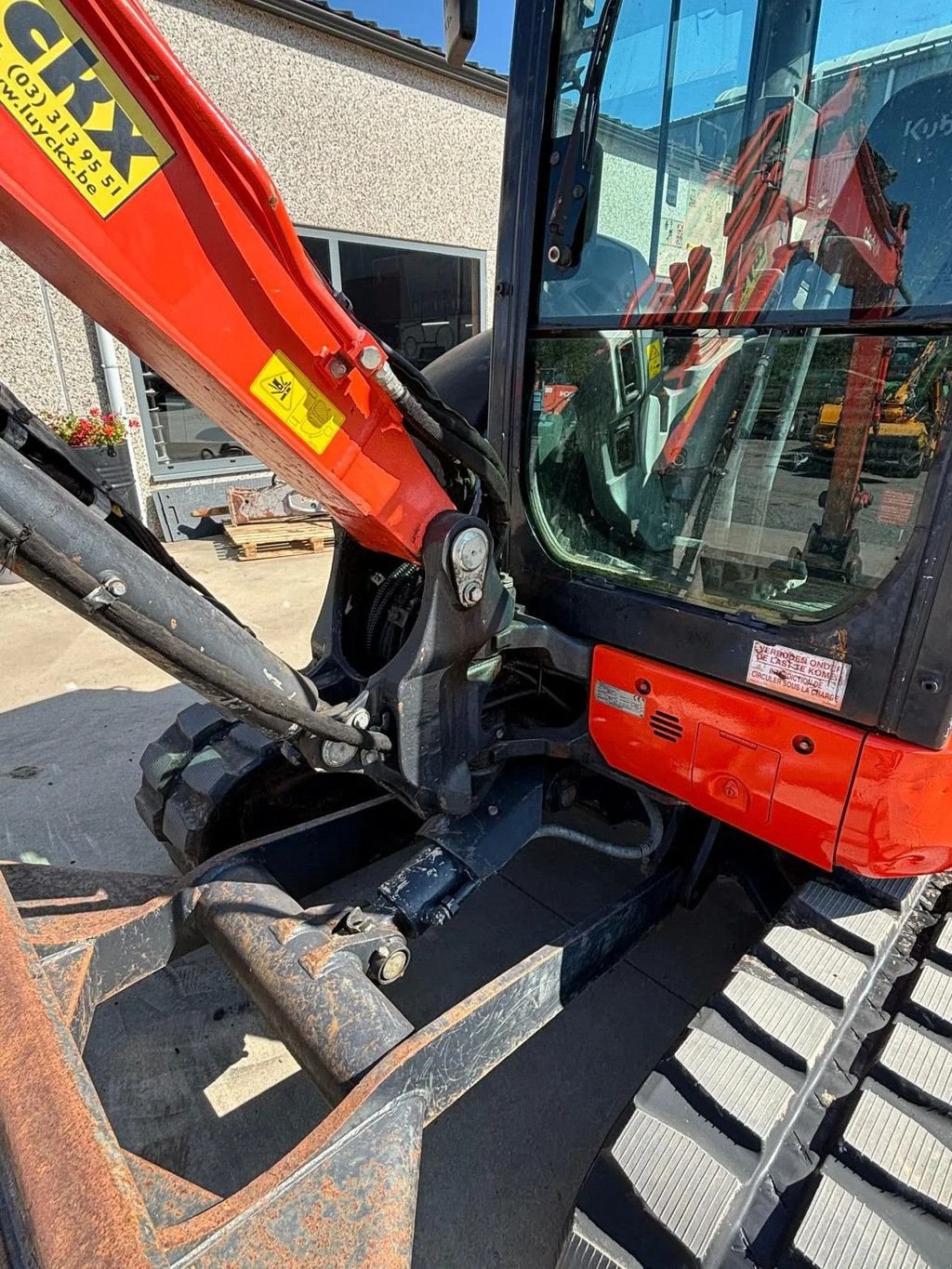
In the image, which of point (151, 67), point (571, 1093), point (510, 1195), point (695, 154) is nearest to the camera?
point (151, 67)

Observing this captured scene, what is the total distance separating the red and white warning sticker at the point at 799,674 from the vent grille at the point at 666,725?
22 cm

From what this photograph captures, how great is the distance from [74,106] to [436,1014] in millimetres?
2295

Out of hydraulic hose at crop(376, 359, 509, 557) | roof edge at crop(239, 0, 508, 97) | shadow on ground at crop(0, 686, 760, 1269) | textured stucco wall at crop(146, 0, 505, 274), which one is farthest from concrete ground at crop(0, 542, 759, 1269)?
roof edge at crop(239, 0, 508, 97)

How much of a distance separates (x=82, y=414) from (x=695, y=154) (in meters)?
6.53

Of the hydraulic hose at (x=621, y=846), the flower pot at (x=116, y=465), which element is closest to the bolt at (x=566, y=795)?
the hydraulic hose at (x=621, y=846)

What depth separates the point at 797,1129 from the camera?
4.71ft

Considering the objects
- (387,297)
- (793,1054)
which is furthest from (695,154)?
(387,297)

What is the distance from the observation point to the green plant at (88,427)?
6.57m

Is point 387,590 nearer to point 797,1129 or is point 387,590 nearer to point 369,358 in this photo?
point 369,358

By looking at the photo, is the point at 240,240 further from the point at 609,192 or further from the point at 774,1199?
the point at 774,1199

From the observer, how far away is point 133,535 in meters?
1.63

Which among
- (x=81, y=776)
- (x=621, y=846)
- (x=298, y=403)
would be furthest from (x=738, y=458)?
(x=81, y=776)

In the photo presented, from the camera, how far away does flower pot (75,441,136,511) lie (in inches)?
261

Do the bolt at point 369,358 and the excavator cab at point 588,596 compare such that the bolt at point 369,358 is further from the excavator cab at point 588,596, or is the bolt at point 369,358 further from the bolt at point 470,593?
the bolt at point 470,593
